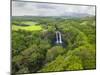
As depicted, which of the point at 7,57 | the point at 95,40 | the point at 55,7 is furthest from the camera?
the point at 95,40

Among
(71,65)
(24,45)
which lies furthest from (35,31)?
(71,65)

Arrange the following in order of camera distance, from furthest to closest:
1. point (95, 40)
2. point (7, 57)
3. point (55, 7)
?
1. point (95, 40)
2. point (55, 7)
3. point (7, 57)

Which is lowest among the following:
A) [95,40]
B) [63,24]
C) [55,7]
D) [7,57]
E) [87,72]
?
[87,72]

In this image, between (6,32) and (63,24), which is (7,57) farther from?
(63,24)

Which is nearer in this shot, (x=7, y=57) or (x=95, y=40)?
(x=7, y=57)

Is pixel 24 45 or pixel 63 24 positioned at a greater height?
pixel 63 24

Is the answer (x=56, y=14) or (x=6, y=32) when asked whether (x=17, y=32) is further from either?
(x=56, y=14)

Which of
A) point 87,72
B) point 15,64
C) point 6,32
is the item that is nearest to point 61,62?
point 87,72
